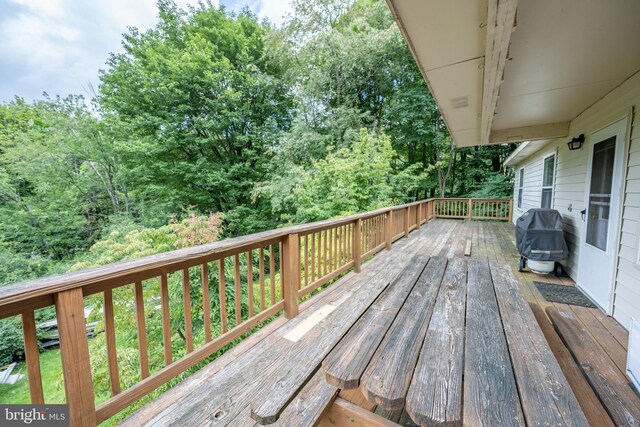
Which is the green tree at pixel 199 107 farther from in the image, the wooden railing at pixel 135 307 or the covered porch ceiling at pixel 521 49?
the wooden railing at pixel 135 307

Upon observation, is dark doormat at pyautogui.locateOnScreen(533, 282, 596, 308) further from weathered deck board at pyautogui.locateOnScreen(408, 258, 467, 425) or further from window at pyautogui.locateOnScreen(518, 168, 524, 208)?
window at pyautogui.locateOnScreen(518, 168, 524, 208)

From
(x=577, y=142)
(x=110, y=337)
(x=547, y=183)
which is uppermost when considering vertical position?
(x=577, y=142)

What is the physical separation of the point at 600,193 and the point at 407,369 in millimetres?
3525

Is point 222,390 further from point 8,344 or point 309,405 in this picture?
point 8,344

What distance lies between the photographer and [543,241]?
11.5ft

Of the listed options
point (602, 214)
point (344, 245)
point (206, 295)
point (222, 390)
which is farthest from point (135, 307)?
point (602, 214)

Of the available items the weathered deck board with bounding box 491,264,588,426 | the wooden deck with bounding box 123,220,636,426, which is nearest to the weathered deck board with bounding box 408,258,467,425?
the wooden deck with bounding box 123,220,636,426

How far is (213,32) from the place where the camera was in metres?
9.48

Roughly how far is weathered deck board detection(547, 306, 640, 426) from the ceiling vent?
2.26m

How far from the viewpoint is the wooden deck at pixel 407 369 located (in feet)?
2.88

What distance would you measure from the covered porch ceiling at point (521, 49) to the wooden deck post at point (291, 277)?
181 cm

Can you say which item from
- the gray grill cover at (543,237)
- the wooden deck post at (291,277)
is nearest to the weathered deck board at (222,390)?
the wooden deck post at (291,277)

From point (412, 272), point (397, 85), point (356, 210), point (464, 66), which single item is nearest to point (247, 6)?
point (397, 85)

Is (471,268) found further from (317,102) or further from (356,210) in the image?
(317,102)
